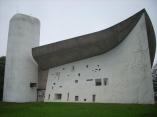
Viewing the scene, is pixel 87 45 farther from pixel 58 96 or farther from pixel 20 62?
pixel 20 62

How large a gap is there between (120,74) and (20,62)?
1663 cm

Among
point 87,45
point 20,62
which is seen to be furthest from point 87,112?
point 20,62

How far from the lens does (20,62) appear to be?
32.6 m

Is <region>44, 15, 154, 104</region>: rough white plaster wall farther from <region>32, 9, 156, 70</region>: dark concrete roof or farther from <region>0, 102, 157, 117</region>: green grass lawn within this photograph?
<region>0, 102, 157, 117</region>: green grass lawn

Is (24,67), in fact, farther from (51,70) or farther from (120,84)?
(120,84)

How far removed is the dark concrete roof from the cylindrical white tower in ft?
6.80

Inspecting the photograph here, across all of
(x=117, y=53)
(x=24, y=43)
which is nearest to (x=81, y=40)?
(x=117, y=53)

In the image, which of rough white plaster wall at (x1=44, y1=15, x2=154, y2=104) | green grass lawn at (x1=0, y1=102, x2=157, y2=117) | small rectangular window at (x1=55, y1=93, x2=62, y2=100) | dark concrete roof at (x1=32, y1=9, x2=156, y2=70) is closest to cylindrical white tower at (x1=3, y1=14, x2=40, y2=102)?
dark concrete roof at (x1=32, y1=9, x2=156, y2=70)

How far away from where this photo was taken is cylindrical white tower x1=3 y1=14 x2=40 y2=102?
1254 inches

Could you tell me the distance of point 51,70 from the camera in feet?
106

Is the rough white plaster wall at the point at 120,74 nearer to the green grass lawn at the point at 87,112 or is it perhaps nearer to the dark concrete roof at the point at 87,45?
the dark concrete roof at the point at 87,45

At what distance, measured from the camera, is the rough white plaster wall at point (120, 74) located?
22.9 metres

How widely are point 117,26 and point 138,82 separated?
7.08 metres

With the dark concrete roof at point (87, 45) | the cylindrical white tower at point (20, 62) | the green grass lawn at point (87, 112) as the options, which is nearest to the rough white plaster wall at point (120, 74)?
the dark concrete roof at point (87, 45)
